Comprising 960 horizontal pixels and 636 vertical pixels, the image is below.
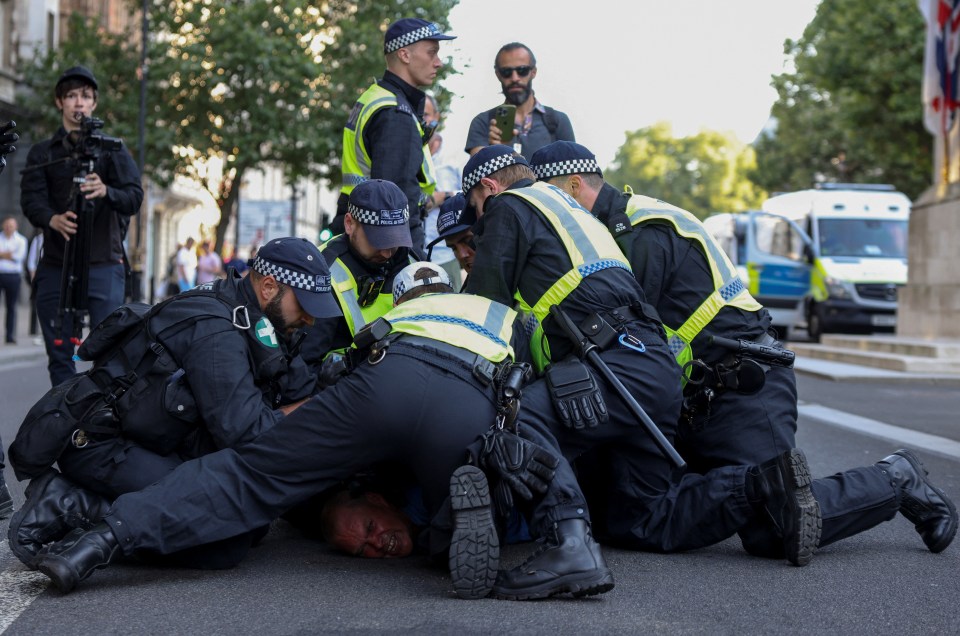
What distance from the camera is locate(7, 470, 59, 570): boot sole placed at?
4.64m

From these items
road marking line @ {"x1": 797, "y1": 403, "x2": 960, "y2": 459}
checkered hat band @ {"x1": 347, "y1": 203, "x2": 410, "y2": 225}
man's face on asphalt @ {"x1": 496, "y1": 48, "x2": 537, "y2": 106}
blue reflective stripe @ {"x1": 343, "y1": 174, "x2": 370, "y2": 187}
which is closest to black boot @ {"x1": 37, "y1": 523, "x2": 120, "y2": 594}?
checkered hat band @ {"x1": 347, "y1": 203, "x2": 410, "y2": 225}

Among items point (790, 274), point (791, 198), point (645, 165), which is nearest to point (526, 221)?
point (790, 274)

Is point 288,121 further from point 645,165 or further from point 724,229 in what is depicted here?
point 645,165

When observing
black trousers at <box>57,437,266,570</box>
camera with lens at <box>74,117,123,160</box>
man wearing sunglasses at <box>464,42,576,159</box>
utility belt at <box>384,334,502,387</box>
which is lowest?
black trousers at <box>57,437,266,570</box>

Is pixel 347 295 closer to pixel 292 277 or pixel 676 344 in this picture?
pixel 292 277

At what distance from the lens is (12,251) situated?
1920cm

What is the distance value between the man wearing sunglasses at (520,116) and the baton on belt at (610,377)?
3.36 meters

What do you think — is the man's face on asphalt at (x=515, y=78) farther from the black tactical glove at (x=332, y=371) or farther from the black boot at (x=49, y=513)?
the black boot at (x=49, y=513)

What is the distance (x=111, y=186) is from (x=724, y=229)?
2547cm

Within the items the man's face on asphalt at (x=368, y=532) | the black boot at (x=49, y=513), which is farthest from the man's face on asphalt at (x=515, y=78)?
the black boot at (x=49, y=513)

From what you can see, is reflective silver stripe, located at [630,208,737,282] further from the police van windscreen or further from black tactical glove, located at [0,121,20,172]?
the police van windscreen

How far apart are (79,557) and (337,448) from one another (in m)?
0.86

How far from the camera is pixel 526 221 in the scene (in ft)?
17.1

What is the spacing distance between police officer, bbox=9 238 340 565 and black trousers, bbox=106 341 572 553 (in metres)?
0.20
